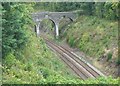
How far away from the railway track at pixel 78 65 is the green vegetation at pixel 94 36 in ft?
6.25

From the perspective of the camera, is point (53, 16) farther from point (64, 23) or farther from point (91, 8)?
point (91, 8)

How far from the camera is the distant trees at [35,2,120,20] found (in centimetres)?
4129

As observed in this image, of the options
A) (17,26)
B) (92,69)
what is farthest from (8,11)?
(92,69)

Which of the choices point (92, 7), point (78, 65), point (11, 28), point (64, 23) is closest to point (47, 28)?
point (64, 23)

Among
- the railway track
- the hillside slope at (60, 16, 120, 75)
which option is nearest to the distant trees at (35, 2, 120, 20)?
the hillside slope at (60, 16, 120, 75)

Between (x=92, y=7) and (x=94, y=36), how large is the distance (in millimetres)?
8824

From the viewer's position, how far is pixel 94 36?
4228 cm

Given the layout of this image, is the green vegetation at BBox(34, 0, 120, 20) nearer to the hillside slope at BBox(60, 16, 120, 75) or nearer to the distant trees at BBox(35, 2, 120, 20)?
the distant trees at BBox(35, 2, 120, 20)

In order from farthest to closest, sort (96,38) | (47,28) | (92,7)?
1. (47,28)
2. (92,7)
3. (96,38)

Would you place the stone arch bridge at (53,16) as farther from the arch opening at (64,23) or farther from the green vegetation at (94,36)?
the green vegetation at (94,36)

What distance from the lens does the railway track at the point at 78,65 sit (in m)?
30.0

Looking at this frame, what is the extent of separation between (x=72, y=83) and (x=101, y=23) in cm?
3204

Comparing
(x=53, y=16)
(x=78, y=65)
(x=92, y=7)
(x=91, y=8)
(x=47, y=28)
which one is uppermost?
(x=92, y=7)

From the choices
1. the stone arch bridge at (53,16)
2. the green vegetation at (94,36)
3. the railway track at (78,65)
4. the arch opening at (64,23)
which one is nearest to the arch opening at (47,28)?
the arch opening at (64,23)
